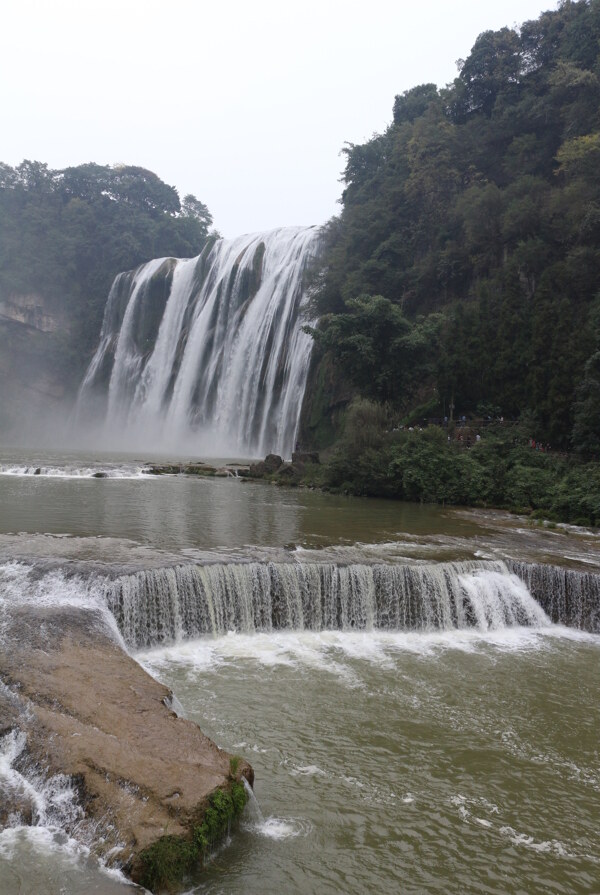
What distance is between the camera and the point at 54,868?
14.3 ft

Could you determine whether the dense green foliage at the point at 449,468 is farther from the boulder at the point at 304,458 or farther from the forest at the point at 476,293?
the boulder at the point at 304,458

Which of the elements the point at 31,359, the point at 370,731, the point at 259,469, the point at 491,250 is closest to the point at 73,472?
the point at 259,469

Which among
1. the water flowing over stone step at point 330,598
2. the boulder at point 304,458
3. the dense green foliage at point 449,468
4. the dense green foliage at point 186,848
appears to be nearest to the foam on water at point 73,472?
the boulder at point 304,458

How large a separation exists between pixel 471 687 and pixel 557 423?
16.0m

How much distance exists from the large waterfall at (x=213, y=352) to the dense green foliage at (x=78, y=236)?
315 inches

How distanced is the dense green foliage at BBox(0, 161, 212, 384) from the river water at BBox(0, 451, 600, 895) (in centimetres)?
4693

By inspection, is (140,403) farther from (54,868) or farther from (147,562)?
(54,868)

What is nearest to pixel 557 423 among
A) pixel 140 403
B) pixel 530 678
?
pixel 530 678

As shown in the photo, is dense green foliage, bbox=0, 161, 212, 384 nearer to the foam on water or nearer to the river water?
the foam on water

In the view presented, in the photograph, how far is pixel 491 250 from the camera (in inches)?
1147

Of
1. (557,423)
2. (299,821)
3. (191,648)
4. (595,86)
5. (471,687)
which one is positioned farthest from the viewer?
(595,86)

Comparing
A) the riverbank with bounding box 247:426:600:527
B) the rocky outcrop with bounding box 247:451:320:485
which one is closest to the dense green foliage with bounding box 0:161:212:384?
the rocky outcrop with bounding box 247:451:320:485

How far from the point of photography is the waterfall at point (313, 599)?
31.1ft

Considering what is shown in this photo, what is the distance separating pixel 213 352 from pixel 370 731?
33971 millimetres
